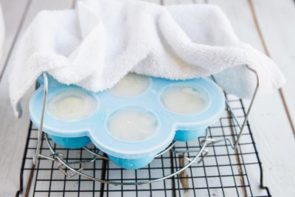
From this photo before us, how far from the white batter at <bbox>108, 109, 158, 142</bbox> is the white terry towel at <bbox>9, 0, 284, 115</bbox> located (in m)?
0.06

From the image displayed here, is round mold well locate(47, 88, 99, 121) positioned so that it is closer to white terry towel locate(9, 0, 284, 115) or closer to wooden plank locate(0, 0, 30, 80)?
white terry towel locate(9, 0, 284, 115)

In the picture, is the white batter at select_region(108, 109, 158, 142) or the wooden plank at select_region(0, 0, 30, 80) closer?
the white batter at select_region(108, 109, 158, 142)

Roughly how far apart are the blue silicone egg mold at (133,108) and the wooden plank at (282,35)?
0.23 m

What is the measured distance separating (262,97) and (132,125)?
0.33 meters

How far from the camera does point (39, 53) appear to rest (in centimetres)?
57

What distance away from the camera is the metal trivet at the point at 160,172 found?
63 cm

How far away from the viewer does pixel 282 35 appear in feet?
3.12

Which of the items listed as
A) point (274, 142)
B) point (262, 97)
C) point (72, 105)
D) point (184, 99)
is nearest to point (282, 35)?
point (262, 97)

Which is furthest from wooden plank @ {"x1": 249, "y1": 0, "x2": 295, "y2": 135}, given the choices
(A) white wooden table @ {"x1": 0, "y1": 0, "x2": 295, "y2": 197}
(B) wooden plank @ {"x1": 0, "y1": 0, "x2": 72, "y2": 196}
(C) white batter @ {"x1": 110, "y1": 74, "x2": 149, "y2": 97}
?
(B) wooden plank @ {"x1": 0, "y1": 0, "x2": 72, "y2": 196}

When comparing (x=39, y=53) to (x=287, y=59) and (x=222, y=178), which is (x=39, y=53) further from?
(x=287, y=59)

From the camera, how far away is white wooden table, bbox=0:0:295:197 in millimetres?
673

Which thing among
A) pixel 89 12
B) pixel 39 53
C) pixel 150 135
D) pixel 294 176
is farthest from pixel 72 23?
pixel 294 176

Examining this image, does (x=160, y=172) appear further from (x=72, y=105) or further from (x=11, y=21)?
(x=11, y=21)

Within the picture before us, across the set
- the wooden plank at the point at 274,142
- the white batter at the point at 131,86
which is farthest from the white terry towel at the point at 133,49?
the wooden plank at the point at 274,142
